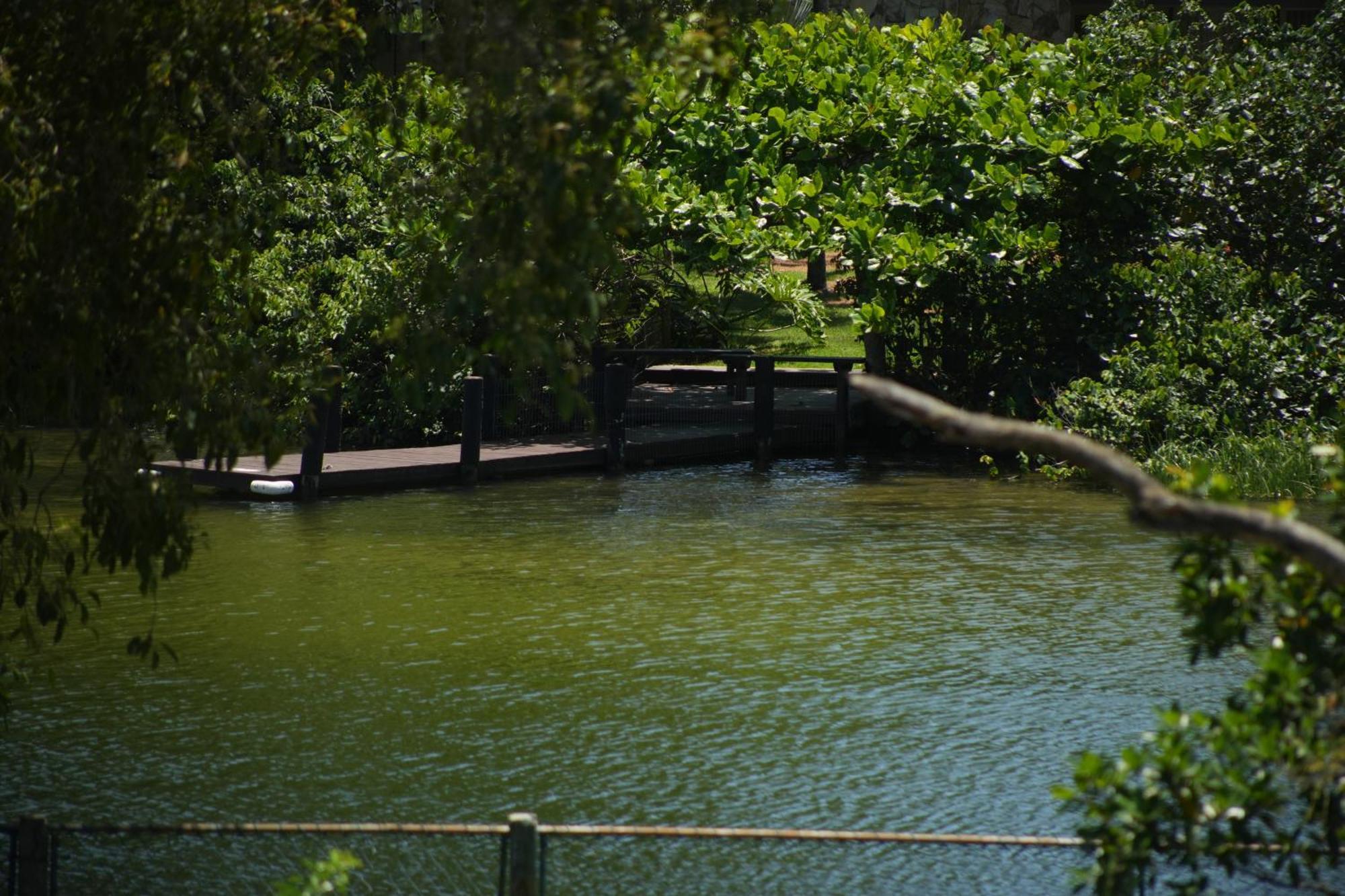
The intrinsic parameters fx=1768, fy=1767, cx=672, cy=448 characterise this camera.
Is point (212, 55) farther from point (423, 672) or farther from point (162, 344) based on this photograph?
point (423, 672)

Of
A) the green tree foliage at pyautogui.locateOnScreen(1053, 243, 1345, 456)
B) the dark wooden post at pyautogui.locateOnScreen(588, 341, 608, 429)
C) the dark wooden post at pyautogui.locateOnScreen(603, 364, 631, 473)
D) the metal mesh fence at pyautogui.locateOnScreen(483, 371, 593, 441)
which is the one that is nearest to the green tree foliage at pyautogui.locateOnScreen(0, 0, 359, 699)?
the metal mesh fence at pyautogui.locateOnScreen(483, 371, 593, 441)

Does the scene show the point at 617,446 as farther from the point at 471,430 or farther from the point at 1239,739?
the point at 1239,739

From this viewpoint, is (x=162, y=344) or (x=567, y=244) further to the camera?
(x=162, y=344)

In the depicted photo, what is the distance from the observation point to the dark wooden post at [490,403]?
20.1 meters

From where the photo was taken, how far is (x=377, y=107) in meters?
7.71

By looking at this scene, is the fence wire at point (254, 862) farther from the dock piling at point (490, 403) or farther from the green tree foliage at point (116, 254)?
the dock piling at point (490, 403)

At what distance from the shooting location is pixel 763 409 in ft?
72.8

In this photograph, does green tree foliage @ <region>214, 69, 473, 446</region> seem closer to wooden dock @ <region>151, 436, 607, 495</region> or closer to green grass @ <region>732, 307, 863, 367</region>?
wooden dock @ <region>151, 436, 607, 495</region>

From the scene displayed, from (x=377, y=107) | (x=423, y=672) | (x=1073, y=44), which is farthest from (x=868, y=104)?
(x=377, y=107)

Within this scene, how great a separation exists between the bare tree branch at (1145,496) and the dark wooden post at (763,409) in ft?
57.3

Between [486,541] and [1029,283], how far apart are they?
33.4ft

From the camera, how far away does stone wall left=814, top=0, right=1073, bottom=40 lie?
3678 centimetres

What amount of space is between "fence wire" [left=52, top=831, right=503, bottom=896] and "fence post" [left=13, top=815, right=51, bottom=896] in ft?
4.97

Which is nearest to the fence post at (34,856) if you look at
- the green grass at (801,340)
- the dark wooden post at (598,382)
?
the dark wooden post at (598,382)
